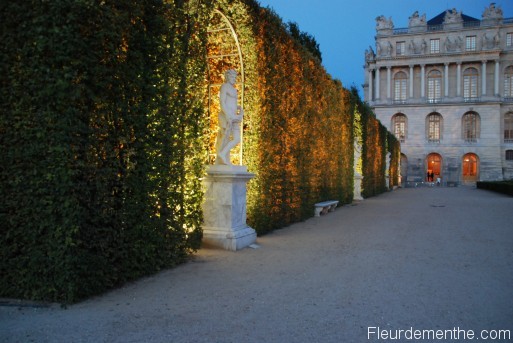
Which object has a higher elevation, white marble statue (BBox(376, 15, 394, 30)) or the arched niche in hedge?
white marble statue (BBox(376, 15, 394, 30))

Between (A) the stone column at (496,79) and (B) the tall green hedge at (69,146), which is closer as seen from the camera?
(B) the tall green hedge at (69,146)

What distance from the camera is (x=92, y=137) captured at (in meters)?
4.59

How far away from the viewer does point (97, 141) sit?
15.3 feet

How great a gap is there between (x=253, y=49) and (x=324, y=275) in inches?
199

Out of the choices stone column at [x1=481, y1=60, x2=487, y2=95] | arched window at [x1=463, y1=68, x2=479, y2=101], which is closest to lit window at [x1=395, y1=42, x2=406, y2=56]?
arched window at [x1=463, y1=68, x2=479, y2=101]

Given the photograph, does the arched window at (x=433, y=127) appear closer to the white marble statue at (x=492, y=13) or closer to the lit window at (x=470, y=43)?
the lit window at (x=470, y=43)

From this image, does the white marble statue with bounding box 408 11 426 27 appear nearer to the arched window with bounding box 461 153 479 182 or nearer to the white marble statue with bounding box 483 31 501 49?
the white marble statue with bounding box 483 31 501 49

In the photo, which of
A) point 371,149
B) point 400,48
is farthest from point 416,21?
point 371,149

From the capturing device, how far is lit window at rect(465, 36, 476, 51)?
56000mm

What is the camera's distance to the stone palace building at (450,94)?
5462cm

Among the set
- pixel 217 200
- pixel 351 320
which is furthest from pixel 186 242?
pixel 351 320

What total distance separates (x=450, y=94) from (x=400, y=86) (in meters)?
6.42

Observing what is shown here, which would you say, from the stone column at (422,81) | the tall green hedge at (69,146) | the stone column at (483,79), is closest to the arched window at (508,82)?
the stone column at (483,79)

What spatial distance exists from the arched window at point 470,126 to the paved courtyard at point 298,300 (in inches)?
2090
